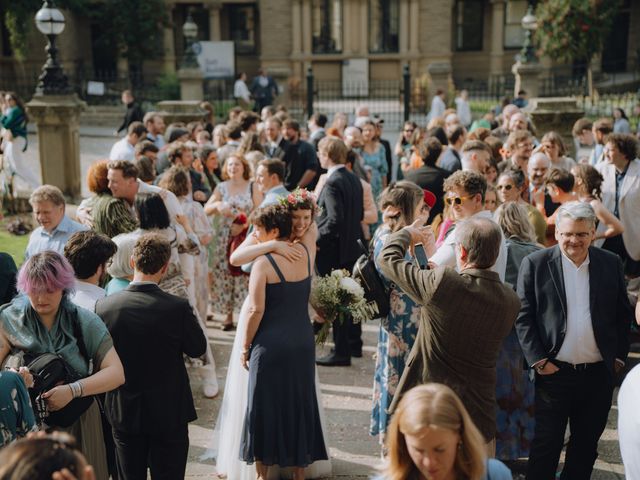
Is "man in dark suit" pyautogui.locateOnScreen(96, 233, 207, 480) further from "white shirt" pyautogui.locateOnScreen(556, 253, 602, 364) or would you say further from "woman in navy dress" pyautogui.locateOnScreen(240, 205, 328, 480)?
"white shirt" pyautogui.locateOnScreen(556, 253, 602, 364)

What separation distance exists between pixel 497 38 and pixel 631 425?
113ft

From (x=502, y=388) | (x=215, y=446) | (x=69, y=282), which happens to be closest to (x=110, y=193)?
(x=215, y=446)

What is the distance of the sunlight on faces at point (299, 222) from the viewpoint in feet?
18.4

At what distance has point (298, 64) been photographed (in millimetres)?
35188

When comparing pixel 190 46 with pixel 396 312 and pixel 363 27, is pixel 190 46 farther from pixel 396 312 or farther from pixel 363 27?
pixel 396 312

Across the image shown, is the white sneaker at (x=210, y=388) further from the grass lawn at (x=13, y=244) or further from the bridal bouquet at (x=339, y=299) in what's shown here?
the grass lawn at (x=13, y=244)

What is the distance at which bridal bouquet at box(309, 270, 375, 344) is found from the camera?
5637 mm

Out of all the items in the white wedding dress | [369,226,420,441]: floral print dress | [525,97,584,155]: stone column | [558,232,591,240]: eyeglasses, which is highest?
[525,97,584,155]: stone column

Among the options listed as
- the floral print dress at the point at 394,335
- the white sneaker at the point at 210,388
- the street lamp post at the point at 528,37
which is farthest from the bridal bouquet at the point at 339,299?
the street lamp post at the point at 528,37

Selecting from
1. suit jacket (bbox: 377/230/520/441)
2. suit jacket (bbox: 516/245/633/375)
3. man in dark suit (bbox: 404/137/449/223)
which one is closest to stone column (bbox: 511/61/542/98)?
man in dark suit (bbox: 404/137/449/223)

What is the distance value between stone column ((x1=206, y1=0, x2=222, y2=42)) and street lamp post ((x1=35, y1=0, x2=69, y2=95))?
74.8 feet

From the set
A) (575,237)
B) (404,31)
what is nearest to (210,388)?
(575,237)

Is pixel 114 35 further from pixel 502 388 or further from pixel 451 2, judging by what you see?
pixel 502 388

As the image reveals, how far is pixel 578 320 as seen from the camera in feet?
16.2
